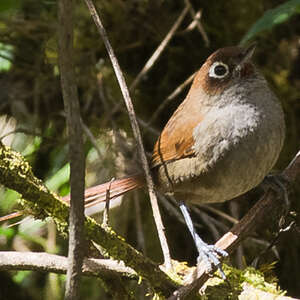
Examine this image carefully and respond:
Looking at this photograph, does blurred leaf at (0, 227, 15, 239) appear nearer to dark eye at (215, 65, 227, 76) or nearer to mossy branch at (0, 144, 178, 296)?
mossy branch at (0, 144, 178, 296)

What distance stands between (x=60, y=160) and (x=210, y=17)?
1684 mm

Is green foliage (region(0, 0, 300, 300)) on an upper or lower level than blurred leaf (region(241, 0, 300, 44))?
lower

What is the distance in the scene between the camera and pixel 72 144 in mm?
1347

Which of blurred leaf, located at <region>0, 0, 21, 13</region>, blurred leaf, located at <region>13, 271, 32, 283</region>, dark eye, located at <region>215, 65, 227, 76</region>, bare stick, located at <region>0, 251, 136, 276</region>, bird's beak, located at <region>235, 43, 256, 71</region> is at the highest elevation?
blurred leaf, located at <region>0, 0, 21, 13</region>

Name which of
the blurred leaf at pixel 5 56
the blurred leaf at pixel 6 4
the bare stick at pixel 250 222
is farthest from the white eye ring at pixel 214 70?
the blurred leaf at pixel 6 4

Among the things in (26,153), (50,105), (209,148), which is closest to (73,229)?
(209,148)

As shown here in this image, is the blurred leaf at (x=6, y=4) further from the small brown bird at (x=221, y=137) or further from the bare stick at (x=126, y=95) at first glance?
the small brown bird at (x=221, y=137)

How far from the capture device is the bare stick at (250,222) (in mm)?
2113

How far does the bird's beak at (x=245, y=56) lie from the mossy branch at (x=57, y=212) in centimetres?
124

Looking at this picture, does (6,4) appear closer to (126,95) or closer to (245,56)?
(126,95)

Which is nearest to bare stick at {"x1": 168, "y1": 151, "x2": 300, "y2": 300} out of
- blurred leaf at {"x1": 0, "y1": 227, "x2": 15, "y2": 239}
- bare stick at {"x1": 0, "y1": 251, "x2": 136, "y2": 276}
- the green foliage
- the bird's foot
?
the bird's foot

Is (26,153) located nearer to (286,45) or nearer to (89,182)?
(89,182)

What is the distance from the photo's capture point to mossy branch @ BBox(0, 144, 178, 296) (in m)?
1.76

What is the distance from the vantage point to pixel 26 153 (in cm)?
349
